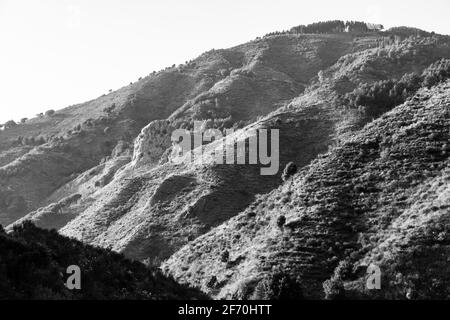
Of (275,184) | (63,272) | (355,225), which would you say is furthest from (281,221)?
(63,272)

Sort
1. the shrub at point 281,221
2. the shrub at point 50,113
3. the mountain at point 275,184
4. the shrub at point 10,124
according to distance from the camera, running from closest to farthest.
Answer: the mountain at point 275,184 < the shrub at point 281,221 < the shrub at point 10,124 < the shrub at point 50,113

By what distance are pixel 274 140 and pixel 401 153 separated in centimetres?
2510

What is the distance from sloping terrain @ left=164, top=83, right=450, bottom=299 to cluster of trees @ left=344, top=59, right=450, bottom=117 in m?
19.6

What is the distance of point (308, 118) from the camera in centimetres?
8394

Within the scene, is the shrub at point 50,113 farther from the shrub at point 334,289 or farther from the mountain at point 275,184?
the shrub at point 334,289

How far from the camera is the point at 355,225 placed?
47469 millimetres

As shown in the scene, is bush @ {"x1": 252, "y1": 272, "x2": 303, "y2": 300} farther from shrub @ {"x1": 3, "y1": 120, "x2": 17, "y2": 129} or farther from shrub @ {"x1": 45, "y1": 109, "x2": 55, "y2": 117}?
shrub @ {"x1": 45, "y1": 109, "x2": 55, "y2": 117}

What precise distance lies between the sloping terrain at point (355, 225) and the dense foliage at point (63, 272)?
28.7ft

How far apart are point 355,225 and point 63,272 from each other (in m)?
23.4

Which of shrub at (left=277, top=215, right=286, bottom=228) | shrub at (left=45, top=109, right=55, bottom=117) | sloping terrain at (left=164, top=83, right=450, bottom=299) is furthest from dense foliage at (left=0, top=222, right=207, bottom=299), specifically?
shrub at (left=45, top=109, right=55, bottom=117)

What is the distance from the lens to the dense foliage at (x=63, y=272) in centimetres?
2833

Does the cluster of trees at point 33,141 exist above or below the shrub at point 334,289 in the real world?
above

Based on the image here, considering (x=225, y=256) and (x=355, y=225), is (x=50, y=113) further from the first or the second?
(x=355, y=225)

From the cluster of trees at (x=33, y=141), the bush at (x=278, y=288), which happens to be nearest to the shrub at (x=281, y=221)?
the bush at (x=278, y=288)
